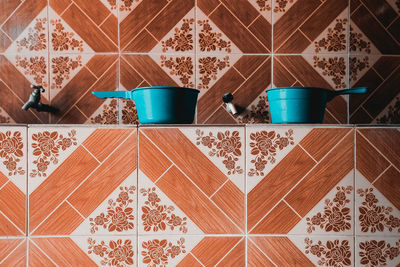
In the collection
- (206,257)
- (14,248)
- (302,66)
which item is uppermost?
(302,66)

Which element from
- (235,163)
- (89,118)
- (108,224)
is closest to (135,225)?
(108,224)

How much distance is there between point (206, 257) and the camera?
2.84ft

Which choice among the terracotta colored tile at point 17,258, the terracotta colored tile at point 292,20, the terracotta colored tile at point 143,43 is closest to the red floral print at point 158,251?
the terracotta colored tile at point 17,258

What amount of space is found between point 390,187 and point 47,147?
1025 millimetres

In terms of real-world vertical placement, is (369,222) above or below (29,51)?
above

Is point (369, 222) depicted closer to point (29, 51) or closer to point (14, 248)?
point (14, 248)

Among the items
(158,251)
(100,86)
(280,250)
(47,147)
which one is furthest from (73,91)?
(280,250)

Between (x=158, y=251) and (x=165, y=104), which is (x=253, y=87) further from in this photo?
(x=158, y=251)

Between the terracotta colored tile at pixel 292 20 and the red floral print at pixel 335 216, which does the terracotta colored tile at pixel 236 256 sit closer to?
the red floral print at pixel 335 216

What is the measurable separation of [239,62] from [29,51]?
2.72 feet

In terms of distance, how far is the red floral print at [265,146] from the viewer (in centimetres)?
87

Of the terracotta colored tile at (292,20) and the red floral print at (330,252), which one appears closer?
the red floral print at (330,252)

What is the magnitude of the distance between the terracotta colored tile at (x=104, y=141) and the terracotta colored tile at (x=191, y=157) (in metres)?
0.07

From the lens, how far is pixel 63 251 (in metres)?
0.85
